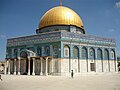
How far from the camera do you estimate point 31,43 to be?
30047 mm

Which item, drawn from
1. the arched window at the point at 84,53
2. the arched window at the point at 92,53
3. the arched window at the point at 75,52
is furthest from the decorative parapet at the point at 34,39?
the arched window at the point at 92,53

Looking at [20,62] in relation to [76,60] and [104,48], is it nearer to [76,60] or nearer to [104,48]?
[76,60]

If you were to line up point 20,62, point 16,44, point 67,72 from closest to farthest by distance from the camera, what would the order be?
1. point 67,72
2. point 20,62
3. point 16,44

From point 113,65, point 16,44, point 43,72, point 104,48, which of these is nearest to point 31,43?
point 16,44

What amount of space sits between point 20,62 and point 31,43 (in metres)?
4.01

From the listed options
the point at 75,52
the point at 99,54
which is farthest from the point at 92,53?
the point at 75,52

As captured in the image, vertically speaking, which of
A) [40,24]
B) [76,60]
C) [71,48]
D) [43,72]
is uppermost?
[40,24]

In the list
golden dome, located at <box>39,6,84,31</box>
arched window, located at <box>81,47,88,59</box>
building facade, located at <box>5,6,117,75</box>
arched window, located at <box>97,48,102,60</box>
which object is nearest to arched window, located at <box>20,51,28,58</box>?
building facade, located at <box>5,6,117,75</box>

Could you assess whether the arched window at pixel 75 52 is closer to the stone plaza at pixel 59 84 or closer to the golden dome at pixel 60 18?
the golden dome at pixel 60 18

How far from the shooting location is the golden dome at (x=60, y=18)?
31.7 metres

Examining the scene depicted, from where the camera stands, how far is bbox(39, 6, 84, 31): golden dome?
31719 millimetres

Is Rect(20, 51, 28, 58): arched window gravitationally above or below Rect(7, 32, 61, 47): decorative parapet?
below

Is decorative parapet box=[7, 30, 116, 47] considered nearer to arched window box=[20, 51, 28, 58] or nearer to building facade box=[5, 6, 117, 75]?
building facade box=[5, 6, 117, 75]

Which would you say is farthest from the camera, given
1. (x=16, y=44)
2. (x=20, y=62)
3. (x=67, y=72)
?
(x=16, y=44)
